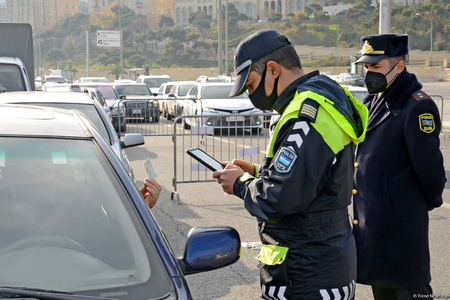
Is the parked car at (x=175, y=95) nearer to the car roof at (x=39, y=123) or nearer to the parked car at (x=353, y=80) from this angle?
the car roof at (x=39, y=123)

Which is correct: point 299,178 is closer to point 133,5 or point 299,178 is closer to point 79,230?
point 79,230

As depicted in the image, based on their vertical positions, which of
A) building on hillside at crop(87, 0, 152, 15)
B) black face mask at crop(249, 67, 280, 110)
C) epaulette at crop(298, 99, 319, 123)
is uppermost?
building on hillside at crop(87, 0, 152, 15)

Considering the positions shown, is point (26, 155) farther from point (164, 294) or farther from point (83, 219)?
point (164, 294)

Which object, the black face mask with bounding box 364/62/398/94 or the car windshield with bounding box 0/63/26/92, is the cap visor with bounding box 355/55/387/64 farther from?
the car windshield with bounding box 0/63/26/92

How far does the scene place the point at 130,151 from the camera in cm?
1382

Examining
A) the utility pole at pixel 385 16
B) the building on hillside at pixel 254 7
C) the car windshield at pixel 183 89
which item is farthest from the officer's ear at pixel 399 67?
the building on hillside at pixel 254 7

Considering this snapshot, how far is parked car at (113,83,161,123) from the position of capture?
17.5 m

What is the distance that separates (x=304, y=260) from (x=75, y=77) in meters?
108

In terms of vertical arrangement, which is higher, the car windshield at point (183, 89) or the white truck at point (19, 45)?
the white truck at point (19, 45)

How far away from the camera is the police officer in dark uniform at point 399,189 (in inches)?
122

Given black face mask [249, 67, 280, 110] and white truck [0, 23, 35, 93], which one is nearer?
black face mask [249, 67, 280, 110]

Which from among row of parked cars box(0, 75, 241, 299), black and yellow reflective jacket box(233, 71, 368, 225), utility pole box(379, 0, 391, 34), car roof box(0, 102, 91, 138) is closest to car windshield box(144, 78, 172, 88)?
utility pole box(379, 0, 391, 34)

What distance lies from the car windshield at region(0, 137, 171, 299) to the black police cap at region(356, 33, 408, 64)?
1553 mm

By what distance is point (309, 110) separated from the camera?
2.38m
